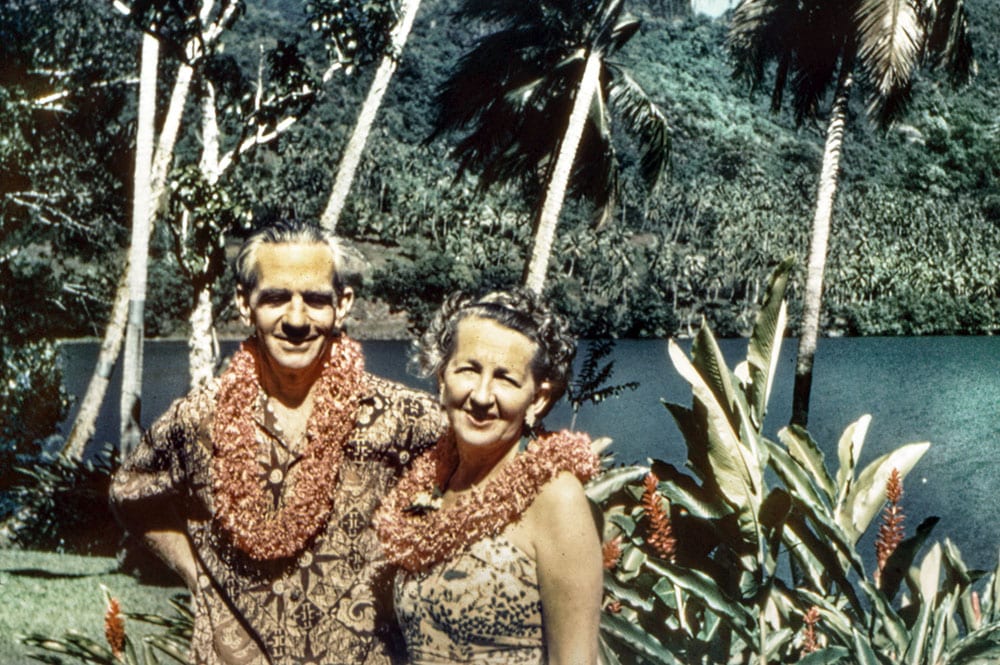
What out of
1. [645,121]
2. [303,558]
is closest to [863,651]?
[303,558]

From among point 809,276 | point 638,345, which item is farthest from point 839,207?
point 809,276

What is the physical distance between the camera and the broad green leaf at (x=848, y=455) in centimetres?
324

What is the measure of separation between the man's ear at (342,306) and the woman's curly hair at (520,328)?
23cm

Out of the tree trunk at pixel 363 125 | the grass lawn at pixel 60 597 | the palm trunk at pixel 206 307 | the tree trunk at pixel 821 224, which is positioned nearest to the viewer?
the grass lawn at pixel 60 597

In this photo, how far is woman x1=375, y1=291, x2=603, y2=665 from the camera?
190 centimetres

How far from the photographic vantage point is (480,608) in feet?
6.48

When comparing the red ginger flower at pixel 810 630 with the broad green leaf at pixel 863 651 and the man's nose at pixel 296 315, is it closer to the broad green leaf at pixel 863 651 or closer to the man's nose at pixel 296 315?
the broad green leaf at pixel 863 651

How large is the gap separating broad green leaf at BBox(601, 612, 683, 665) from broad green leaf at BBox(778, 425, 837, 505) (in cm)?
77

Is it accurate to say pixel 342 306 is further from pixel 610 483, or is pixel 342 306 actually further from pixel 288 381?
pixel 610 483

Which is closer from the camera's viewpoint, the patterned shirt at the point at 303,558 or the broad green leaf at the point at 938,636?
the patterned shirt at the point at 303,558

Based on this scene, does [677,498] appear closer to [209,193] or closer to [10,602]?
[209,193]

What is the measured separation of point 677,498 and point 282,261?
1.34 meters

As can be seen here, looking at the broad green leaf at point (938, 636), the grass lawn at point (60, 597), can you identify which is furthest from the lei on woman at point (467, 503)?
the grass lawn at point (60, 597)

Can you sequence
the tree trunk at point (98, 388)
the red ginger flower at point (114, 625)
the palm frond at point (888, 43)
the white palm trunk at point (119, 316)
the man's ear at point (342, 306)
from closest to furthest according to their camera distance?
the man's ear at point (342, 306)
the red ginger flower at point (114, 625)
the white palm trunk at point (119, 316)
the palm frond at point (888, 43)
the tree trunk at point (98, 388)
